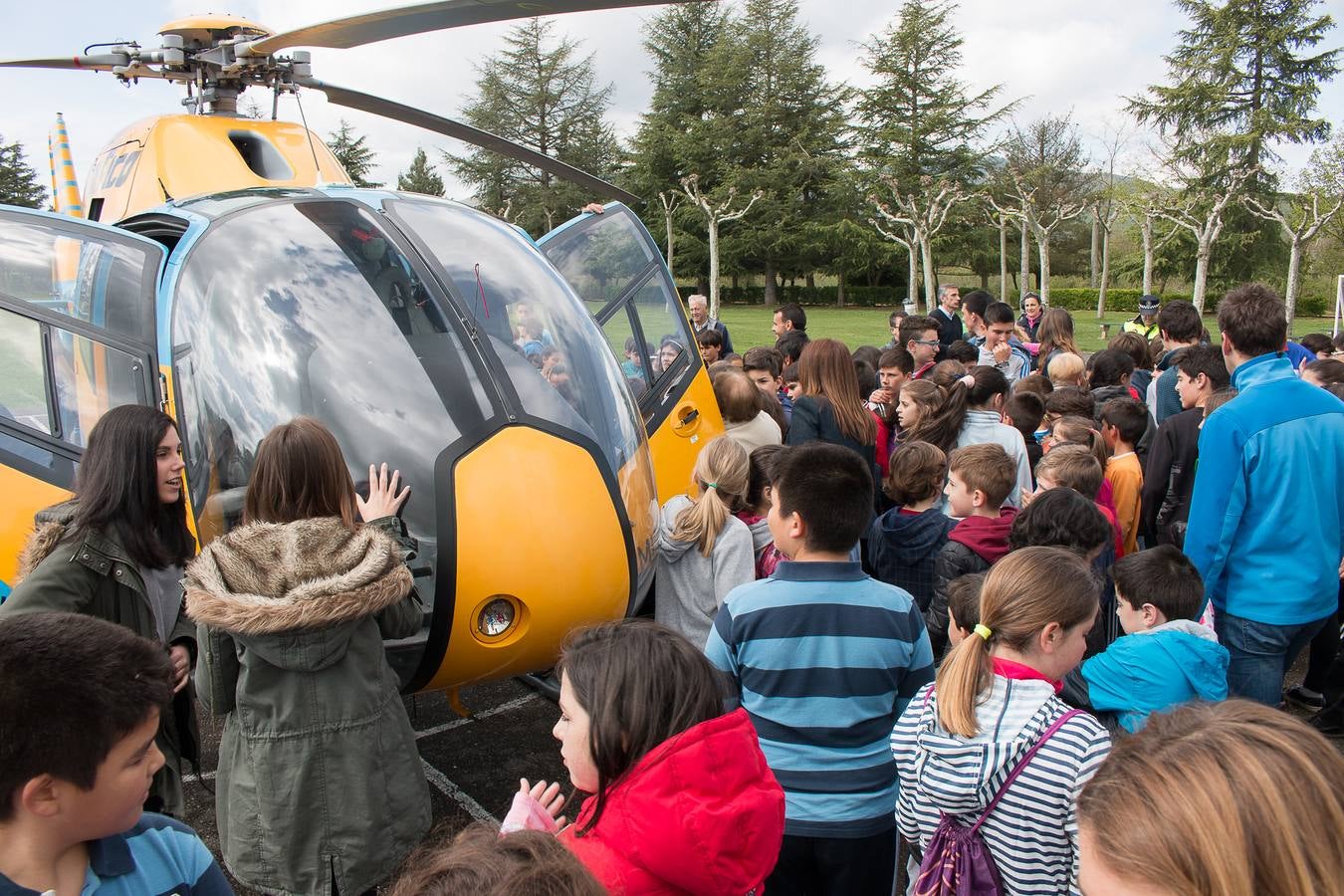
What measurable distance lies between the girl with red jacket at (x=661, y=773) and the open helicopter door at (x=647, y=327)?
331 cm

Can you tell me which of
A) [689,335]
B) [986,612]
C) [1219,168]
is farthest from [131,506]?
[1219,168]

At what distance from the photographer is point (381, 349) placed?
11.5ft

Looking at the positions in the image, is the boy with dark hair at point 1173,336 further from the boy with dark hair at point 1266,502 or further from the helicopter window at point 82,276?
the helicopter window at point 82,276

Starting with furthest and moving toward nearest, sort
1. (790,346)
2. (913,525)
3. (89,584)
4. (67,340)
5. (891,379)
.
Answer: (790,346) → (891,379) → (913,525) → (67,340) → (89,584)

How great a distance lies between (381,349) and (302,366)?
10.8 inches

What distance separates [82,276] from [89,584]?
1.80 meters

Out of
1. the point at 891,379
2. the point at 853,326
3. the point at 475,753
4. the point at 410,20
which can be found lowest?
the point at 475,753

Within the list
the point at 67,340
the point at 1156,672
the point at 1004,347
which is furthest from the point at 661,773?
the point at 1004,347

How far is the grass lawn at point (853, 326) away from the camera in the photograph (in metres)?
28.4

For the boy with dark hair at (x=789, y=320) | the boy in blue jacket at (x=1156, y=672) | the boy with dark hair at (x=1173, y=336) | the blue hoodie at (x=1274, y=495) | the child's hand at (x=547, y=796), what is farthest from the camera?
the boy with dark hair at (x=789, y=320)

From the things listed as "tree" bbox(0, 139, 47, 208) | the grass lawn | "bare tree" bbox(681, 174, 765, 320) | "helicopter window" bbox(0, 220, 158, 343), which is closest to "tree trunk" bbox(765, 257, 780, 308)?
the grass lawn

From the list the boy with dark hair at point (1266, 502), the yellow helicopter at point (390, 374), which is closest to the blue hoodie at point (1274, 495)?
the boy with dark hair at point (1266, 502)

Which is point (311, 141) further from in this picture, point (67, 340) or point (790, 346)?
point (790, 346)

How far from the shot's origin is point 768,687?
2.55m
